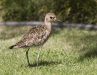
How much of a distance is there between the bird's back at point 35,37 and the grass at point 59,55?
0.56 m

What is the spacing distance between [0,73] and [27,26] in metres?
5.57

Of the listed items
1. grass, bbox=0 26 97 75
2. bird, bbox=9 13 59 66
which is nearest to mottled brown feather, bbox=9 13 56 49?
bird, bbox=9 13 59 66

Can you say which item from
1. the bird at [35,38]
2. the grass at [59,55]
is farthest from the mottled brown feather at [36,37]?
the grass at [59,55]

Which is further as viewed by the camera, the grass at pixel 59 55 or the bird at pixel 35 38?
the grass at pixel 59 55

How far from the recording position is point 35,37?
874 cm

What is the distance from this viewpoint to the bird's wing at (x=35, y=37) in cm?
859

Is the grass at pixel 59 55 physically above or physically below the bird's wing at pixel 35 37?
below

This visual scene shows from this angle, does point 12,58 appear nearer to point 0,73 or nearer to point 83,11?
point 0,73

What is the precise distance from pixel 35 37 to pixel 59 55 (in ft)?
5.06

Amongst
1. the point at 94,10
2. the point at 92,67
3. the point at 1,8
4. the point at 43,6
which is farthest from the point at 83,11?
the point at 92,67

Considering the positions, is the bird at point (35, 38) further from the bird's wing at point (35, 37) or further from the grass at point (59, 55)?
the grass at point (59, 55)

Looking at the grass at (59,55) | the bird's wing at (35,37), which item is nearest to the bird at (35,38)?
the bird's wing at (35,37)

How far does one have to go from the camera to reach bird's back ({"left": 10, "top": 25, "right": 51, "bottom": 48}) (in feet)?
28.1

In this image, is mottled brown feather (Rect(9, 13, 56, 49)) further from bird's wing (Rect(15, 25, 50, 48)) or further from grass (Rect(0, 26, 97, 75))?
grass (Rect(0, 26, 97, 75))
